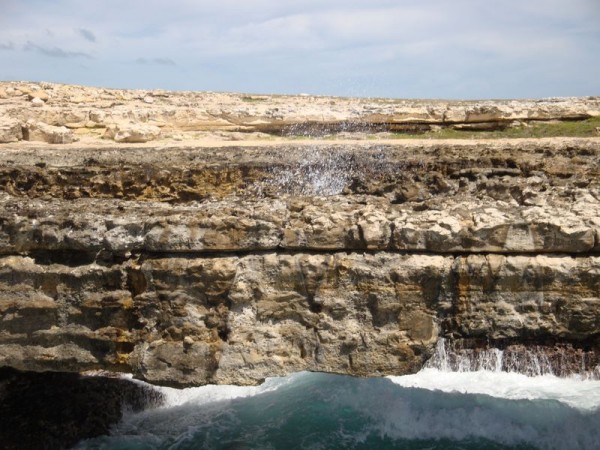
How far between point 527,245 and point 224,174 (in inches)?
155

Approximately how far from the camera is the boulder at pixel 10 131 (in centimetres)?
1159

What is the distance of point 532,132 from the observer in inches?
506

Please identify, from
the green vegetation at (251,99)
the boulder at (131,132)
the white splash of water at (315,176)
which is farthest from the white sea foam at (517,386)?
the green vegetation at (251,99)

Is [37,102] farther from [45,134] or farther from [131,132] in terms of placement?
[131,132]

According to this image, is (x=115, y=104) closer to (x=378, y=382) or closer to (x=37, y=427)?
(x=37, y=427)

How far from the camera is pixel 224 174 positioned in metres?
8.80

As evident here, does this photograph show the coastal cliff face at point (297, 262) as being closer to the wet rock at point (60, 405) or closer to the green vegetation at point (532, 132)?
the wet rock at point (60, 405)

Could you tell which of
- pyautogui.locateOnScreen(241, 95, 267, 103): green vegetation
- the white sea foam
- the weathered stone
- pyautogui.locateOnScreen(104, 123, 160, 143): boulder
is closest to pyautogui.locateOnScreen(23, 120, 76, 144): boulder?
pyautogui.locateOnScreen(104, 123, 160, 143): boulder

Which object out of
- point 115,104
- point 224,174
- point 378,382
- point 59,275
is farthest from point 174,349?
point 115,104

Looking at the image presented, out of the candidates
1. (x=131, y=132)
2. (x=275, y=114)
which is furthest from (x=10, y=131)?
(x=275, y=114)

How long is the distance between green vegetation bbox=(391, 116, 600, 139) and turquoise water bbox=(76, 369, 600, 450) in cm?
458

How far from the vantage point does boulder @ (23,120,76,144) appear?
476 inches

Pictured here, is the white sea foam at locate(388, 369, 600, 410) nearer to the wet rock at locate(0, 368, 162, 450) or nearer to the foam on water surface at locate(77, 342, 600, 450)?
the foam on water surface at locate(77, 342, 600, 450)

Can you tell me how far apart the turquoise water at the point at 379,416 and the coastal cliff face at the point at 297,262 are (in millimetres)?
3219
